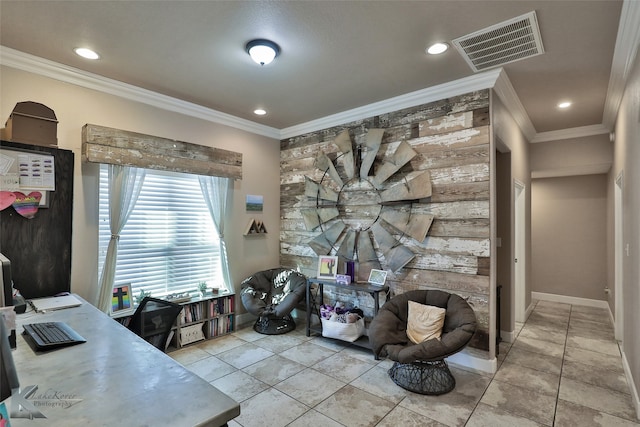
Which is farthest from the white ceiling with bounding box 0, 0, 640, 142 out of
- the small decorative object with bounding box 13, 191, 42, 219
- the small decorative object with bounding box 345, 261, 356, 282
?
the small decorative object with bounding box 345, 261, 356, 282

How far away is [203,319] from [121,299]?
924 millimetres

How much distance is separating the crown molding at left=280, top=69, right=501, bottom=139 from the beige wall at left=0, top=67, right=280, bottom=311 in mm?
810

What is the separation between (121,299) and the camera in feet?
10.3

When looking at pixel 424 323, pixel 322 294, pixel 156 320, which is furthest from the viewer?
pixel 322 294

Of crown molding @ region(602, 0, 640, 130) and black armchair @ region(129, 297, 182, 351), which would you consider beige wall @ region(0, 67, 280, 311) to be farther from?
crown molding @ region(602, 0, 640, 130)

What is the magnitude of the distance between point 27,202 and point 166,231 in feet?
4.41

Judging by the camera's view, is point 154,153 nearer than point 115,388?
No

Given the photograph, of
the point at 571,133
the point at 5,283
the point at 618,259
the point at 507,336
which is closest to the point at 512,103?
the point at 571,133

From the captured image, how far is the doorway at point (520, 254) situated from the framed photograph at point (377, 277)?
2.03 meters

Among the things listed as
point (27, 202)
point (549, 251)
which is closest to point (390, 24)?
point (27, 202)

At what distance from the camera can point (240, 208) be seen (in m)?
4.28

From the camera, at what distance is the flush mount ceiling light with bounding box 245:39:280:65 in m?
2.38

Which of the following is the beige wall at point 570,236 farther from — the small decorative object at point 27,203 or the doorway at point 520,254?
the small decorative object at point 27,203

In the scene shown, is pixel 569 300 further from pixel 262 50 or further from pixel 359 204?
pixel 262 50
